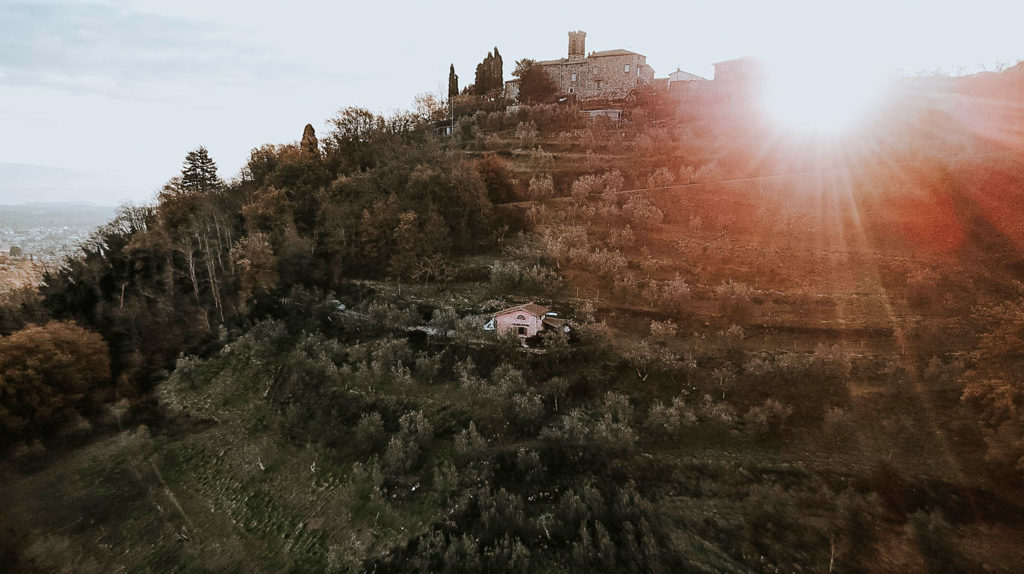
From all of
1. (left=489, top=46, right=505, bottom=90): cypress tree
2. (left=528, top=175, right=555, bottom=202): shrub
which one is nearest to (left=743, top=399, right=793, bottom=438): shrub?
(left=528, top=175, right=555, bottom=202): shrub

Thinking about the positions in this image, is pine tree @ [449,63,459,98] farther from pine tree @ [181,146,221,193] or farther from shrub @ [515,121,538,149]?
pine tree @ [181,146,221,193]

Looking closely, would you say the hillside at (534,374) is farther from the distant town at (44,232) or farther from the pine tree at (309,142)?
the distant town at (44,232)

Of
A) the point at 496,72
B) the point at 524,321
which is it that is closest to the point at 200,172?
the point at 524,321

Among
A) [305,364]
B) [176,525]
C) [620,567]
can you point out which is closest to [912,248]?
[620,567]

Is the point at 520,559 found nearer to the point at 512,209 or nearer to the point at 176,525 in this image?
the point at 176,525

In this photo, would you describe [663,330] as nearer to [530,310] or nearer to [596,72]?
[530,310]

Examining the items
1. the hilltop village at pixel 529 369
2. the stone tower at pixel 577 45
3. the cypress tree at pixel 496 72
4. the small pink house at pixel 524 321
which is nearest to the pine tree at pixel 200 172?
the hilltop village at pixel 529 369
